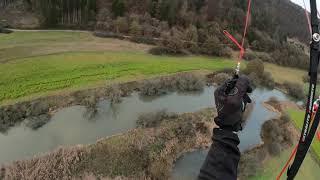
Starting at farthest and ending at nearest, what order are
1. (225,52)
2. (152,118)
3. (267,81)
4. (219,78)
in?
(225,52)
(267,81)
(219,78)
(152,118)

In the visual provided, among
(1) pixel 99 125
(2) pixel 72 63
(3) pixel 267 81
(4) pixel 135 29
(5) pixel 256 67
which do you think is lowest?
(3) pixel 267 81

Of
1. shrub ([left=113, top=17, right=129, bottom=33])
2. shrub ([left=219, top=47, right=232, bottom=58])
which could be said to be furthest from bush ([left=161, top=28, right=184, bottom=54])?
shrub ([left=219, top=47, right=232, bottom=58])

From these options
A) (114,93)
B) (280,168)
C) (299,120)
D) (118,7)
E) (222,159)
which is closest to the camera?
(222,159)

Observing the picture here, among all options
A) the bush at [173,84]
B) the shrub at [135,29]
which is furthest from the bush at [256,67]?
the shrub at [135,29]

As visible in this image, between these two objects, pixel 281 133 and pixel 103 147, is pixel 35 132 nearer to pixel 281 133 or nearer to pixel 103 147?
pixel 103 147

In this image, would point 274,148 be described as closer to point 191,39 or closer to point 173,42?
point 173,42

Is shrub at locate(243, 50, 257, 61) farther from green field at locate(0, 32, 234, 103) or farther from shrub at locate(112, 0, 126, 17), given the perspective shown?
shrub at locate(112, 0, 126, 17)

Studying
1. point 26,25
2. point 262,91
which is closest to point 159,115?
point 262,91

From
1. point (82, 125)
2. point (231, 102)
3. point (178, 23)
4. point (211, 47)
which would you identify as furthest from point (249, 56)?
point (231, 102)
